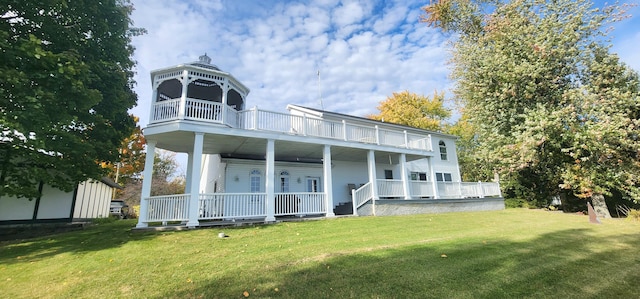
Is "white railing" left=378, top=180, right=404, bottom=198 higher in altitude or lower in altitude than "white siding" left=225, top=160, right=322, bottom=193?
lower

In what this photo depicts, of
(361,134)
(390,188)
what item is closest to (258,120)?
(361,134)

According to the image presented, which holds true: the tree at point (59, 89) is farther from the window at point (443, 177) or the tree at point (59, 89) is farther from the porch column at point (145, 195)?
the window at point (443, 177)

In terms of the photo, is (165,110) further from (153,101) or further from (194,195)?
(194,195)

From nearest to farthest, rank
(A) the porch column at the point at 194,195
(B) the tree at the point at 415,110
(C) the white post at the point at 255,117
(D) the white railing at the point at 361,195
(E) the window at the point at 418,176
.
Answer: (A) the porch column at the point at 194,195 < (C) the white post at the point at 255,117 < (D) the white railing at the point at 361,195 < (E) the window at the point at 418,176 < (B) the tree at the point at 415,110

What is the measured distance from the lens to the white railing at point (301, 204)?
11.7 meters

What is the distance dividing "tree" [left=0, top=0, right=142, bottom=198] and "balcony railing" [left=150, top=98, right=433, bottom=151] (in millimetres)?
Result: 2277

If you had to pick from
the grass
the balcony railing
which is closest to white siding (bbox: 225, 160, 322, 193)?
the balcony railing

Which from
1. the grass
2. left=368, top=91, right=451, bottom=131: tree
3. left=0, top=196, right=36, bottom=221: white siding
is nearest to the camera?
the grass

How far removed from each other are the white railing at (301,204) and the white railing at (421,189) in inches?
240

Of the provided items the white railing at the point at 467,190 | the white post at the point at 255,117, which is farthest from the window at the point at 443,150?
the white post at the point at 255,117

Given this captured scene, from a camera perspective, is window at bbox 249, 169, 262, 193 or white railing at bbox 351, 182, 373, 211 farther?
window at bbox 249, 169, 262, 193

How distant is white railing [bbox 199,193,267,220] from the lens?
9984mm

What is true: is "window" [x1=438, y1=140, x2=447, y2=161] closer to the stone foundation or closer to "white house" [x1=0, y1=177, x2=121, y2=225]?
the stone foundation

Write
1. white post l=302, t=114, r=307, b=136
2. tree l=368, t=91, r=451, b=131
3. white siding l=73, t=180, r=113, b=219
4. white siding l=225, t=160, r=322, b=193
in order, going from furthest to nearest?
tree l=368, t=91, r=451, b=131 → white siding l=73, t=180, r=113, b=219 → white siding l=225, t=160, r=322, b=193 → white post l=302, t=114, r=307, b=136
